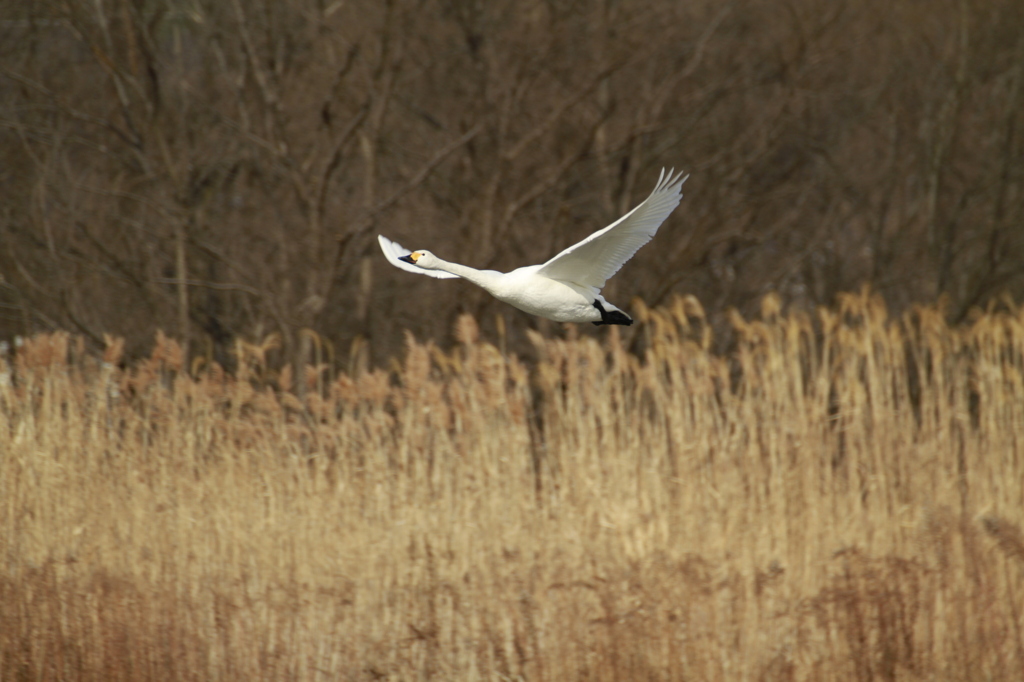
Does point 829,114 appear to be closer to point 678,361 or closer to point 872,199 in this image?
point 872,199

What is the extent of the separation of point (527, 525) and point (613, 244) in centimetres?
155

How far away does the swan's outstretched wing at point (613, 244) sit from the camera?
3.88 meters

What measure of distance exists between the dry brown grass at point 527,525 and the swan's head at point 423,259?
2.21 ft

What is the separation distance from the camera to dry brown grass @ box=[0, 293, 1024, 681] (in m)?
4.29

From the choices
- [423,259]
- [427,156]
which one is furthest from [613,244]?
[427,156]

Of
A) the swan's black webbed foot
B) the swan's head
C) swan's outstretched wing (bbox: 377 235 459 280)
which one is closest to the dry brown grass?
swan's outstretched wing (bbox: 377 235 459 280)

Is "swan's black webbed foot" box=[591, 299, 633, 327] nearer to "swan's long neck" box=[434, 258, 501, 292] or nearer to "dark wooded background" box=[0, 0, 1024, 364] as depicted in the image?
"swan's long neck" box=[434, 258, 501, 292]

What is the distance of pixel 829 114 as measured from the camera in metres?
9.76

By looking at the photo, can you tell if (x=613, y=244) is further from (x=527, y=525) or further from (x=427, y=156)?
(x=427, y=156)

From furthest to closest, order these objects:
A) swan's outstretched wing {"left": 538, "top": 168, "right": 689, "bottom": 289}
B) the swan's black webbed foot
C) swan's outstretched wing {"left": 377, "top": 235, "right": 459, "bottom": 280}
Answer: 1. swan's outstretched wing {"left": 377, "top": 235, "right": 459, "bottom": 280}
2. the swan's black webbed foot
3. swan's outstretched wing {"left": 538, "top": 168, "right": 689, "bottom": 289}

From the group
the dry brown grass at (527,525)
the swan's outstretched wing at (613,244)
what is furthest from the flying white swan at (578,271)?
the dry brown grass at (527,525)

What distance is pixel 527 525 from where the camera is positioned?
16.7 feet

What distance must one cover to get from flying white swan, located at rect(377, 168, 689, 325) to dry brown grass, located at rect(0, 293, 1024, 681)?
2.90ft

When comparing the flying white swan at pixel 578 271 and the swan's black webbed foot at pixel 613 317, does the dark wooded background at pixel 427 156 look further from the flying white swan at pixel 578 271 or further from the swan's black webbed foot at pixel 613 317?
the swan's black webbed foot at pixel 613 317
